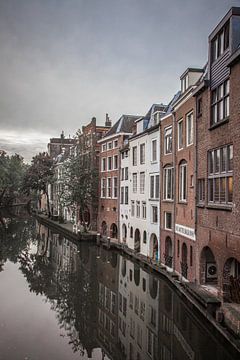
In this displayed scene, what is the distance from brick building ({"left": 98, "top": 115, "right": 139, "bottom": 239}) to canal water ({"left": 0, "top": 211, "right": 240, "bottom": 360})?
11314 mm

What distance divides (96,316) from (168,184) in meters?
11.5

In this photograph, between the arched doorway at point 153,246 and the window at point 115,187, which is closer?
the arched doorway at point 153,246

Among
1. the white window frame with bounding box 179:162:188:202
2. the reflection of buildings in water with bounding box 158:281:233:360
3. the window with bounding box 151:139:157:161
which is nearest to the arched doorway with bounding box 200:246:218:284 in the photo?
the reflection of buildings in water with bounding box 158:281:233:360

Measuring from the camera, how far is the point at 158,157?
28984 millimetres

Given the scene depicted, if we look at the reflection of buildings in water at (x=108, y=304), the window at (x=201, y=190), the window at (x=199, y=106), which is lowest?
the reflection of buildings in water at (x=108, y=304)

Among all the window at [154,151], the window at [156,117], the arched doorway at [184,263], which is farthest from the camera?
the window at [156,117]

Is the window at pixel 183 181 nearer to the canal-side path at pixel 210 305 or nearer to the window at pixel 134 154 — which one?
the canal-side path at pixel 210 305

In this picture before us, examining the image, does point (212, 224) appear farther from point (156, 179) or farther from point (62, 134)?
point (62, 134)

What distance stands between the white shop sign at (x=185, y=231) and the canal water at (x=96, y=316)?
11.1 feet

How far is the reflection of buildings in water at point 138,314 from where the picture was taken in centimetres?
1502

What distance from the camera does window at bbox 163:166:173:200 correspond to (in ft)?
85.0

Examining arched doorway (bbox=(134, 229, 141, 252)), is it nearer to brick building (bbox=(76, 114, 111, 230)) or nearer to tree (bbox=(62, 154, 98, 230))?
tree (bbox=(62, 154, 98, 230))

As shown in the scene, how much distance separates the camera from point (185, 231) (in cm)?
2195

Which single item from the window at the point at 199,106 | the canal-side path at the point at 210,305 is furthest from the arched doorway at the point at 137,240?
the window at the point at 199,106
